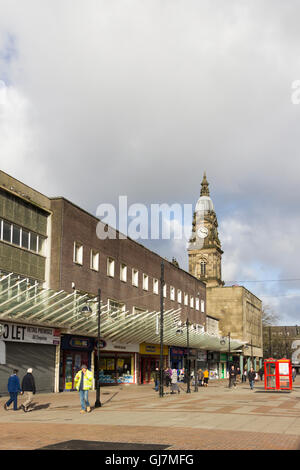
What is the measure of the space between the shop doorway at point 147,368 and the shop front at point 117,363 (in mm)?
2165

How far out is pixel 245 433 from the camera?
1391cm

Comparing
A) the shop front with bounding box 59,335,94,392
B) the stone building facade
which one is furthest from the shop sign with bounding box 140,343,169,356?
the stone building facade

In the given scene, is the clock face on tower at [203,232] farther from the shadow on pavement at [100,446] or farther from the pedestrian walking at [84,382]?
the shadow on pavement at [100,446]

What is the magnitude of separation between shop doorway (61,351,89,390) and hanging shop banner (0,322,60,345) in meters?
2.12

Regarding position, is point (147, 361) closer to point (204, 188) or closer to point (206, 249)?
point (206, 249)

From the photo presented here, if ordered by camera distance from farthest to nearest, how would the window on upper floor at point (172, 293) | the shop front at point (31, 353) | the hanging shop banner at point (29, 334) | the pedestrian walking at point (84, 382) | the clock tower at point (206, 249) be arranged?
the clock tower at point (206, 249) → the window on upper floor at point (172, 293) → the hanging shop banner at point (29, 334) → the shop front at point (31, 353) → the pedestrian walking at point (84, 382)

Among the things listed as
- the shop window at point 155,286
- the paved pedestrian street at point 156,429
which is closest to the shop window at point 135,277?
the shop window at point 155,286

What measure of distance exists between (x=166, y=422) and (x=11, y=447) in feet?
20.1

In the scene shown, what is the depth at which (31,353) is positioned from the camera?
31.3m

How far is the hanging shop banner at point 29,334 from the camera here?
29.0 metres

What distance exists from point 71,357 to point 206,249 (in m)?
96.5

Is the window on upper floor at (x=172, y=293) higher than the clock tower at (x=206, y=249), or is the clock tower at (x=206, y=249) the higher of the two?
the clock tower at (x=206, y=249)

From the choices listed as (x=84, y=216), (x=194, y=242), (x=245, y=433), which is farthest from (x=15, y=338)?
(x=194, y=242)

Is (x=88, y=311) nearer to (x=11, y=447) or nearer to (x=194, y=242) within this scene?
(x=11, y=447)
